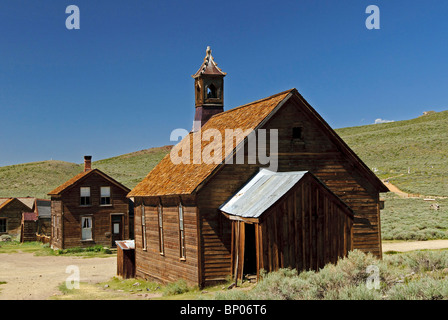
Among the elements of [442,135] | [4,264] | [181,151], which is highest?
[442,135]

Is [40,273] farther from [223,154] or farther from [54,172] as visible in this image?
[54,172]

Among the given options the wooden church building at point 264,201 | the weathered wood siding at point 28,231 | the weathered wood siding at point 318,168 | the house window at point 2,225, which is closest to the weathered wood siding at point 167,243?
the wooden church building at point 264,201

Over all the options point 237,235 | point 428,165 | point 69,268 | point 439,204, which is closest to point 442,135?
point 428,165

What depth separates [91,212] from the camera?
→ 40719 mm

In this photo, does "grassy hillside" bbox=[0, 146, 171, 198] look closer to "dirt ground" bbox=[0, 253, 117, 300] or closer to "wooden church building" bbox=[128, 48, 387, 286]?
"dirt ground" bbox=[0, 253, 117, 300]

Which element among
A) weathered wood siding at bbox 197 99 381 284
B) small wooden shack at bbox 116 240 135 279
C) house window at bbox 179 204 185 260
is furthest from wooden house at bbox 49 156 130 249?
weathered wood siding at bbox 197 99 381 284

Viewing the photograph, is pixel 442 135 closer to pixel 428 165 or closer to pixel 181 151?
pixel 428 165

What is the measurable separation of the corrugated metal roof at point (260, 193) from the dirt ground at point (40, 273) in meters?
7.28

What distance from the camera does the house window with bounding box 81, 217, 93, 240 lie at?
1596 inches

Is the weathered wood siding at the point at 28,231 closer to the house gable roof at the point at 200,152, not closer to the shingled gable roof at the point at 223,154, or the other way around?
the house gable roof at the point at 200,152

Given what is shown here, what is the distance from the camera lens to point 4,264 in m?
31.7

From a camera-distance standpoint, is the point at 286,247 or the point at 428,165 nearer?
the point at 286,247
